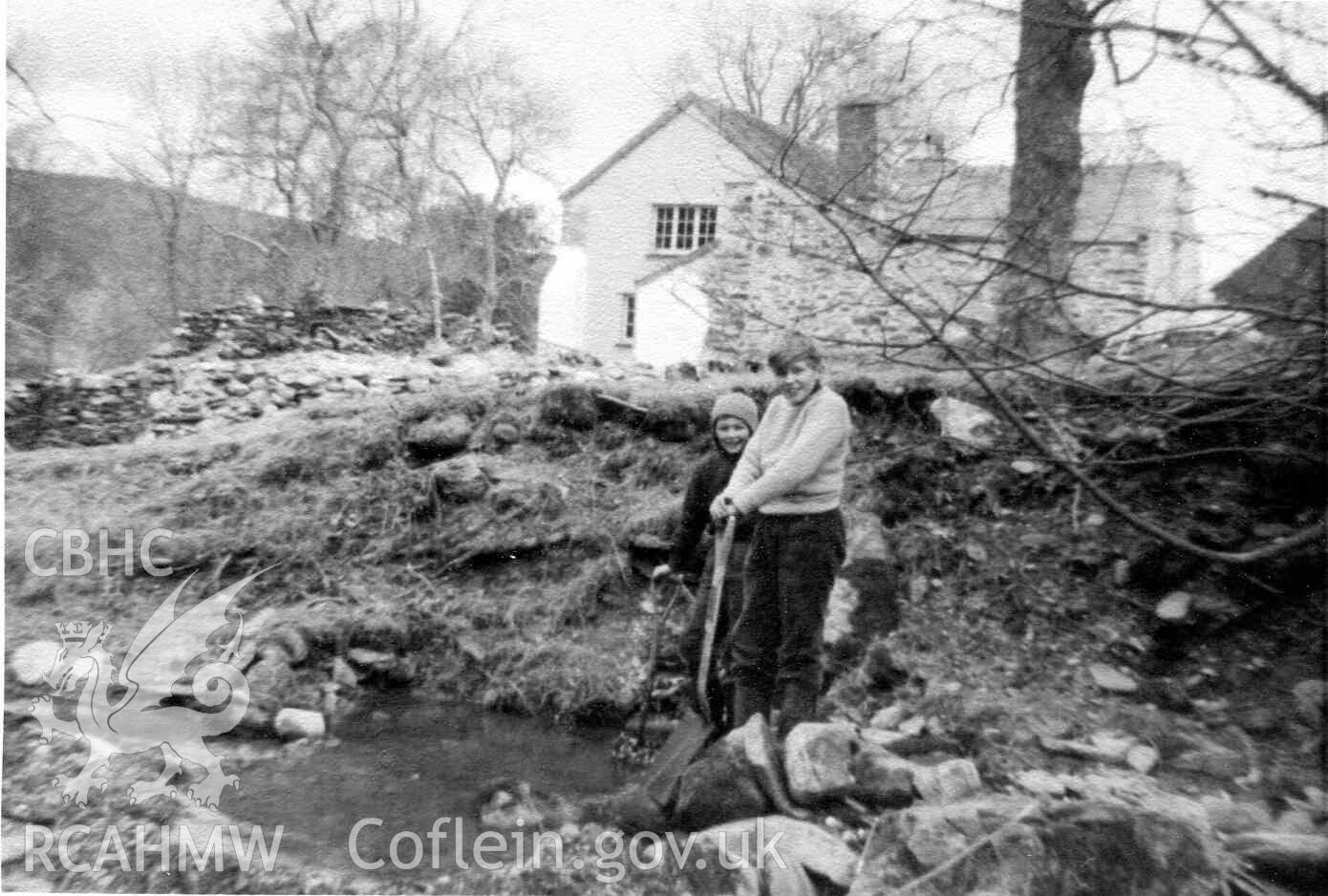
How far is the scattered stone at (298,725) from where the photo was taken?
3.90m

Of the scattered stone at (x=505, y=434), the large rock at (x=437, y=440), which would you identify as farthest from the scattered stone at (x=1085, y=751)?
the large rock at (x=437, y=440)

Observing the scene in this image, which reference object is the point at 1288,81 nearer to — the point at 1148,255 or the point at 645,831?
the point at 1148,255

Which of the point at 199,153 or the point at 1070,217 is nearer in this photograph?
the point at 1070,217

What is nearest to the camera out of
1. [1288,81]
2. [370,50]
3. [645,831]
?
[1288,81]

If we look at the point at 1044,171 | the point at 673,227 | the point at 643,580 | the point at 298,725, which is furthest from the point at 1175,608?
the point at 673,227

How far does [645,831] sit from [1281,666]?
8.75 feet

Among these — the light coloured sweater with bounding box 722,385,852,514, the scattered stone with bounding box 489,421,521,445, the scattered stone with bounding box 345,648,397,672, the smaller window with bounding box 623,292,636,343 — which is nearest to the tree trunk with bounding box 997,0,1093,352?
the light coloured sweater with bounding box 722,385,852,514

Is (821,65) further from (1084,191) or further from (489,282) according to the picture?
(489,282)

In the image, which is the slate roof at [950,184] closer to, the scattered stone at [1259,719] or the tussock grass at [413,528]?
the scattered stone at [1259,719]

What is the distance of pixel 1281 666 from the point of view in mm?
3551

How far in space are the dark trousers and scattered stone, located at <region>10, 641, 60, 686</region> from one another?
A: 2.83 metres

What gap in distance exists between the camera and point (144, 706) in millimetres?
3398

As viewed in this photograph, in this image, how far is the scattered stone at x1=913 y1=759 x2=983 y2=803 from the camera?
A: 9.40ft

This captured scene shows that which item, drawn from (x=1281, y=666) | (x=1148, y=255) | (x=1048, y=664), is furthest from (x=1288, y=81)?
(x=1048, y=664)
